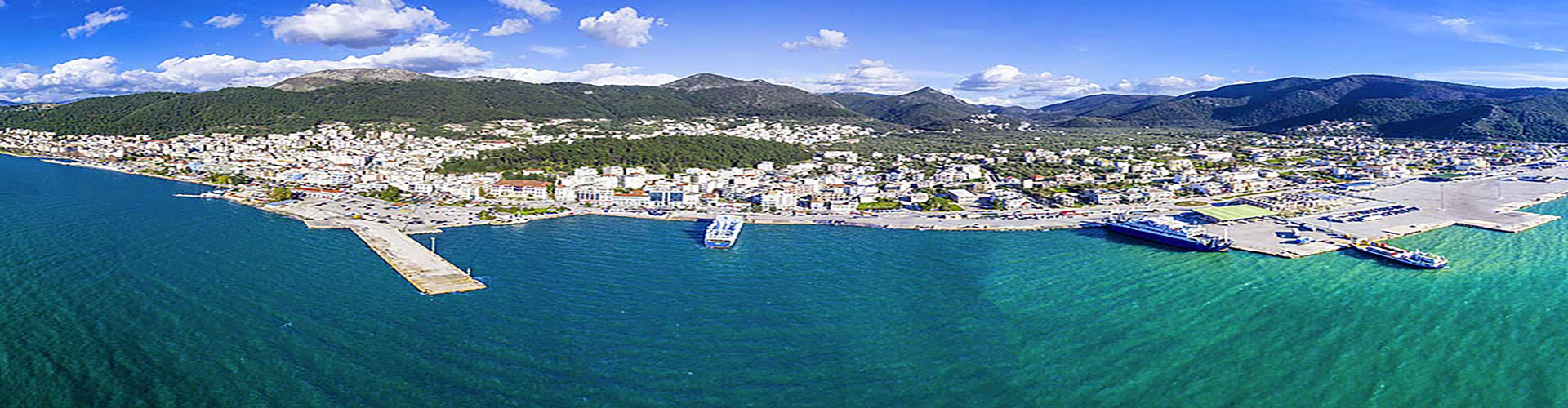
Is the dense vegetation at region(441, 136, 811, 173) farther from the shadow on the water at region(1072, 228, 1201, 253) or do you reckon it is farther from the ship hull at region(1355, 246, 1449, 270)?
the ship hull at region(1355, 246, 1449, 270)

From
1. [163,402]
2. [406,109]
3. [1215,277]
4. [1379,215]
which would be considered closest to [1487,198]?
[1379,215]

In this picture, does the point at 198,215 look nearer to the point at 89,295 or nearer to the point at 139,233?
the point at 139,233

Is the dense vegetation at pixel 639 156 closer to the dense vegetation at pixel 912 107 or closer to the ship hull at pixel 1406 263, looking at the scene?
the ship hull at pixel 1406 263

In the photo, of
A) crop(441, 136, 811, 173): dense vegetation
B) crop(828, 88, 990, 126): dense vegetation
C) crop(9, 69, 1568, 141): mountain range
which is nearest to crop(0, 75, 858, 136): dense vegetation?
crop(9, 69, 1568, 141): mountain range

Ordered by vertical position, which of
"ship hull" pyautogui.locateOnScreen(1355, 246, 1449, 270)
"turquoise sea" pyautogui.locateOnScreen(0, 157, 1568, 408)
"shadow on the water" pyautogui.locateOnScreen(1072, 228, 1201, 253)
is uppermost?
"shadow on the water" pyautogui.locateOnScreen(1072, 228, 1201, 253)

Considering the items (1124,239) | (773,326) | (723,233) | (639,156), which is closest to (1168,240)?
(1124,239)

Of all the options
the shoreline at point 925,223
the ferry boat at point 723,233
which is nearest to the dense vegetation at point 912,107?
the shoreline at point 925,223

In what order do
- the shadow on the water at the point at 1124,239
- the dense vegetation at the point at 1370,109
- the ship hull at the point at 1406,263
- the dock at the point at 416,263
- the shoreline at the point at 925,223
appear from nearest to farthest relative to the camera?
the dock at the point at 416,263 < the ship hull at the point at 1406,263 < the shadow on the water at the point at 1124,239 < the shoreline at the point at 925,223 < the dense vegetation at the point at 1370,109
